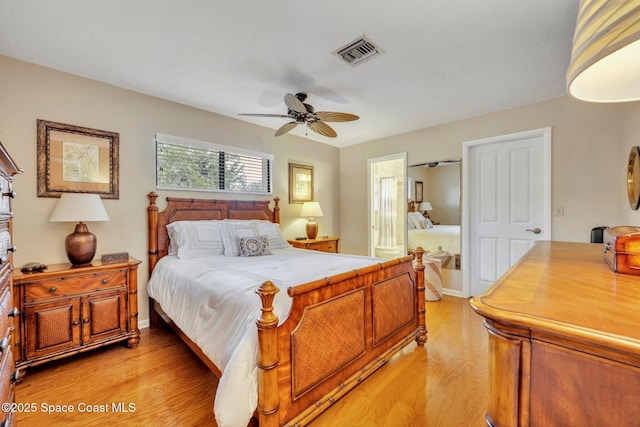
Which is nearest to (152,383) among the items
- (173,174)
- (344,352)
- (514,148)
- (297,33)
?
(344,352)

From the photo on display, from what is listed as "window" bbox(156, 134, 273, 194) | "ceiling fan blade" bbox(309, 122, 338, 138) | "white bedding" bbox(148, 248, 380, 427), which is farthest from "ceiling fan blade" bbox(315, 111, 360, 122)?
"window" bbox(156, 134, 273, 194)

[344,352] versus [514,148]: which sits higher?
[514,148]

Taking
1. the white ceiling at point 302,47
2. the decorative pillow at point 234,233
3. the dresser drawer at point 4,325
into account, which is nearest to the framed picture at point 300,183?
the decorative pillow at point 234,233

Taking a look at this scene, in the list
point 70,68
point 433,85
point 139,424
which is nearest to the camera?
point 139,424

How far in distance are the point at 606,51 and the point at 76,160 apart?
3.51m

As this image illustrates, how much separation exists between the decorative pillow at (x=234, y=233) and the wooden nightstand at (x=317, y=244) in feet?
3.00

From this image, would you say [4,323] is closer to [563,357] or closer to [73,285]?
[73,285]

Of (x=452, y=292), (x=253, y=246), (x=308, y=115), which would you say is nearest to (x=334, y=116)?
(x=308, y=115)

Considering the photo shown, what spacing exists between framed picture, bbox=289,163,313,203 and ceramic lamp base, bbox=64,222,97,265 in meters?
2.57

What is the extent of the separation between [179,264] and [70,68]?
199cm

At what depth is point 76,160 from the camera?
258cm

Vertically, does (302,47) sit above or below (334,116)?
above

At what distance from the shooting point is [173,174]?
10.5ft

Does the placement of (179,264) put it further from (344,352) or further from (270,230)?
(344,352)
